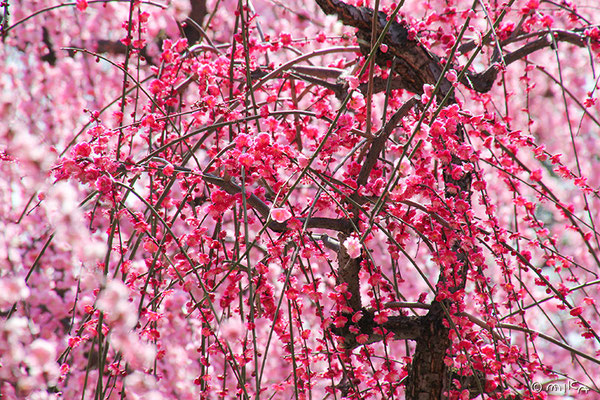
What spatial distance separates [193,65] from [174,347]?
1.86m

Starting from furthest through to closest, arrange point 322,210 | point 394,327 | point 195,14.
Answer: point 195,14
point 322,210
point 394,327

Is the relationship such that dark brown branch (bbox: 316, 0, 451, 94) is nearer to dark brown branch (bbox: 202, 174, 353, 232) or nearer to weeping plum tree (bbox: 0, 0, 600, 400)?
weeping plum tree (bbox: 0, 0, 600, 400)

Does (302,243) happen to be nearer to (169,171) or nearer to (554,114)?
(169,171)

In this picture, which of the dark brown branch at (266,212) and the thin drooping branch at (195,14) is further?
the thin drooping branch at (195,14)

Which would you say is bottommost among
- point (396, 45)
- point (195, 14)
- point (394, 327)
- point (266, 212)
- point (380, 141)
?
point (394, 327)

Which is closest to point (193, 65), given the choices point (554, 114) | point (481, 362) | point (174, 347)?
point (481, 362)

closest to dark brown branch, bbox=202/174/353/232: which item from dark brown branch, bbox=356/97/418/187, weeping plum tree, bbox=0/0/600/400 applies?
weeping plum tree, bbox=0/0/600/400

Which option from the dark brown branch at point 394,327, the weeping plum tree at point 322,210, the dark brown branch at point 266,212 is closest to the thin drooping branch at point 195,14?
the weeping plum tree at point 322,210

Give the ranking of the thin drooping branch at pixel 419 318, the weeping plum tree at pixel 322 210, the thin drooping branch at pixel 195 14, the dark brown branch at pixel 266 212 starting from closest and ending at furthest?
Answer: 1. the weeping plum tree at pixel 322 210
2. the dark brown branch at pixel 266 212
3. the thin drooping branch at pixel 419 318
4. the thin drooping branch at pixel 195 14

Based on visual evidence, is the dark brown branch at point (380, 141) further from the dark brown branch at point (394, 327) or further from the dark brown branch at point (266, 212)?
the dark brown branch at point (394, 327)

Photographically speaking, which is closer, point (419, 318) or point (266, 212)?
point (266, 212)

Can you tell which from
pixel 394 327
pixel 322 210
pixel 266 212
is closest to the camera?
pixel 266 212

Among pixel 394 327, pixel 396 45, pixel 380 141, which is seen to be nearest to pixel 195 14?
pixel 396 45

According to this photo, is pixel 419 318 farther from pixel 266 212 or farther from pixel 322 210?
pixel 266 212
